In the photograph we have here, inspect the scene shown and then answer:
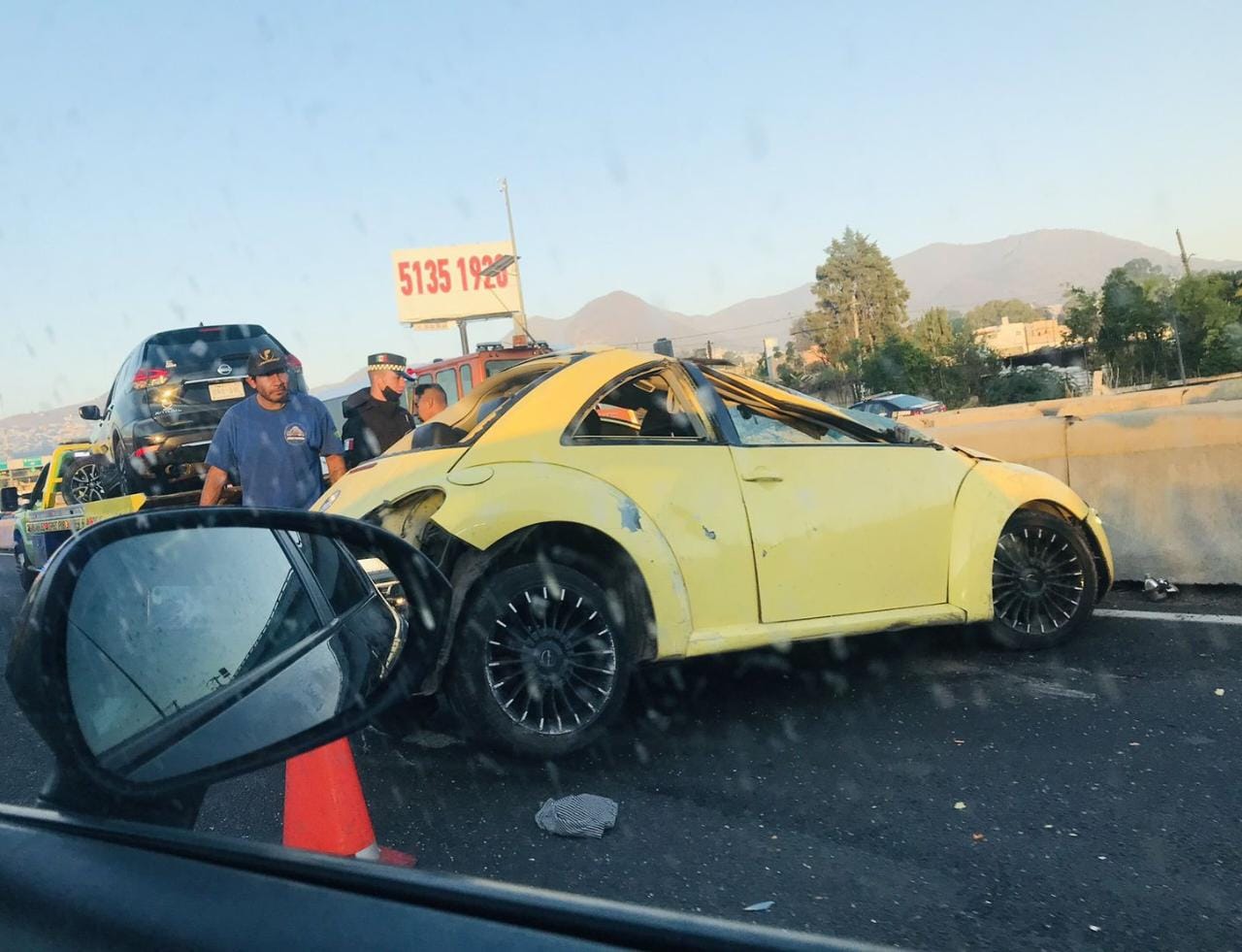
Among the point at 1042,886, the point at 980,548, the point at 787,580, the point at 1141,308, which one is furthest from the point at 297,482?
the point at 1141,308

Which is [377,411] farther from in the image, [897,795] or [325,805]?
[897,795]

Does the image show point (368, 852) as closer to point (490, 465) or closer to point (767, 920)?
point (767, 920)

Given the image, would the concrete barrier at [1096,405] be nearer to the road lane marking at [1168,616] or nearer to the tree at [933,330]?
the road lane marking at [1168,616]

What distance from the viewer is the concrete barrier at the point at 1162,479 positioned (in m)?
6.73

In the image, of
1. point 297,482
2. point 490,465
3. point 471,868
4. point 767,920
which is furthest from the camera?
point 297,482

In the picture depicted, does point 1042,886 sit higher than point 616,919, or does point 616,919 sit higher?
point 616,919

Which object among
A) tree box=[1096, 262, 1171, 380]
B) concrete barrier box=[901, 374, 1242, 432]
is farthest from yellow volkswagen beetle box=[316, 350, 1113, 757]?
tree box=[1096, 262, 1171, 380]

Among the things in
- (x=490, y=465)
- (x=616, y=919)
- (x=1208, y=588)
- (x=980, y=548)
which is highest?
(x=490, y=465)

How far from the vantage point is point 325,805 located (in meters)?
3.33

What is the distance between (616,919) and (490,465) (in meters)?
3.71

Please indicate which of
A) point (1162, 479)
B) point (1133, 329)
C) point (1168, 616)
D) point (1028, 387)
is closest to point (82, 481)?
point (1162, 479)

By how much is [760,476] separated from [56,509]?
789cm

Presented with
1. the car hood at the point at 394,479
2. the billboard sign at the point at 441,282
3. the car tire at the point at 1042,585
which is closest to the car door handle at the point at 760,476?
the car hood at the point at 394,479

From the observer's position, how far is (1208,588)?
686 cm
